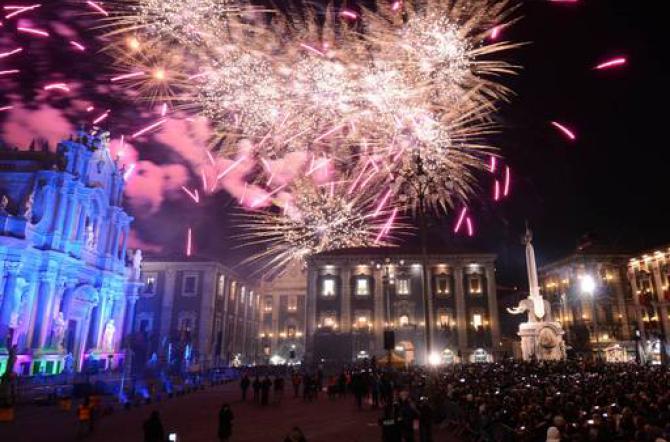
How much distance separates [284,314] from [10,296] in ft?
170

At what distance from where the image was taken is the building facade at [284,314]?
77.1m

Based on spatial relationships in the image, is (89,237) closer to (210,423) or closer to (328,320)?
(328,320)

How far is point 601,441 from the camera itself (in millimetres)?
8555

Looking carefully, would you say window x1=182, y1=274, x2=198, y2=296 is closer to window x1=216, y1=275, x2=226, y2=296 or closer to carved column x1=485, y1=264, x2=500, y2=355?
window x1=216, y1=275, x2=226, y2=296

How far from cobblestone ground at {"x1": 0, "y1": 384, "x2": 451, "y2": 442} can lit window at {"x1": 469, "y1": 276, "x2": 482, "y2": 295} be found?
40958mm

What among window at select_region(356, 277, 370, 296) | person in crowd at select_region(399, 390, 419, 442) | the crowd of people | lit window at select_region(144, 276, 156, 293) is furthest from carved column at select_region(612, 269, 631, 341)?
lit window at select_region(144, 276, 156, 293)

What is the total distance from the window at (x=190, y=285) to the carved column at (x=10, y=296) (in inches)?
1005

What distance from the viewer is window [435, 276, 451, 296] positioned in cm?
6084

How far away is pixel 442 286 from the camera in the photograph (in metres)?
61.1

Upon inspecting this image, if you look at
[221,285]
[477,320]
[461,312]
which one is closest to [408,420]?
[461,312]

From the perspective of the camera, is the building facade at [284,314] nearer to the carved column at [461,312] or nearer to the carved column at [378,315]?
the carved column at [378,315]

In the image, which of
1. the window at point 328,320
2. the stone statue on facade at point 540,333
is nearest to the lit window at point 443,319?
the window at point 328,320

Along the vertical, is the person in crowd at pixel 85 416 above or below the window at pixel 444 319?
below

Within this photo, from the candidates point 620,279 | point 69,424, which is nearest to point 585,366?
point 69,424
